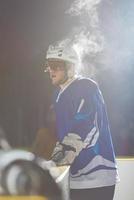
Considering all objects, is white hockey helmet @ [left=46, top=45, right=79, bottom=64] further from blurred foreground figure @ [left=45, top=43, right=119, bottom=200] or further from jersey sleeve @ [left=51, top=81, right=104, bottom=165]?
jersey sleeve @ [left=51, top=81, right=104, bottom=165]

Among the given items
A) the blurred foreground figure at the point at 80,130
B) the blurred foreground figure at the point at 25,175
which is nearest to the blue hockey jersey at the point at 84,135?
the blurred foreground figure at the point at 80,130

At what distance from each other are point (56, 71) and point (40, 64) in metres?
0.12

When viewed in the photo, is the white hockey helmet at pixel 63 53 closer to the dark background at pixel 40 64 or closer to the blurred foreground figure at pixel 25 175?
the dark background at pixel 40 64

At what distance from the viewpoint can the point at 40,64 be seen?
2666 mm

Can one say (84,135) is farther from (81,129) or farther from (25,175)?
(25,175)

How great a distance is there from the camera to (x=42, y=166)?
2.58 meters

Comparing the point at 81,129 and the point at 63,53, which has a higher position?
the point at 63,53

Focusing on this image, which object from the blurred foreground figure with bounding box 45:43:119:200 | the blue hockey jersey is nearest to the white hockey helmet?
the blurred foreground figure with bounding box 45:43:119:200

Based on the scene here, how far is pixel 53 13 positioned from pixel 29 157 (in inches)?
35.7

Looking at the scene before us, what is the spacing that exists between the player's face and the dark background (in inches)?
2.1

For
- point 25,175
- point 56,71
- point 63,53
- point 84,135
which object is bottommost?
point 25,175

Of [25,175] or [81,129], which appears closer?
[25,175]

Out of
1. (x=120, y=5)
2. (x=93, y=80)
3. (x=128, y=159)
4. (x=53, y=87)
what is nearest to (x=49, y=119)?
(x=53, y=87)

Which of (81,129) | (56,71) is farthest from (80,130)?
(56,71)
